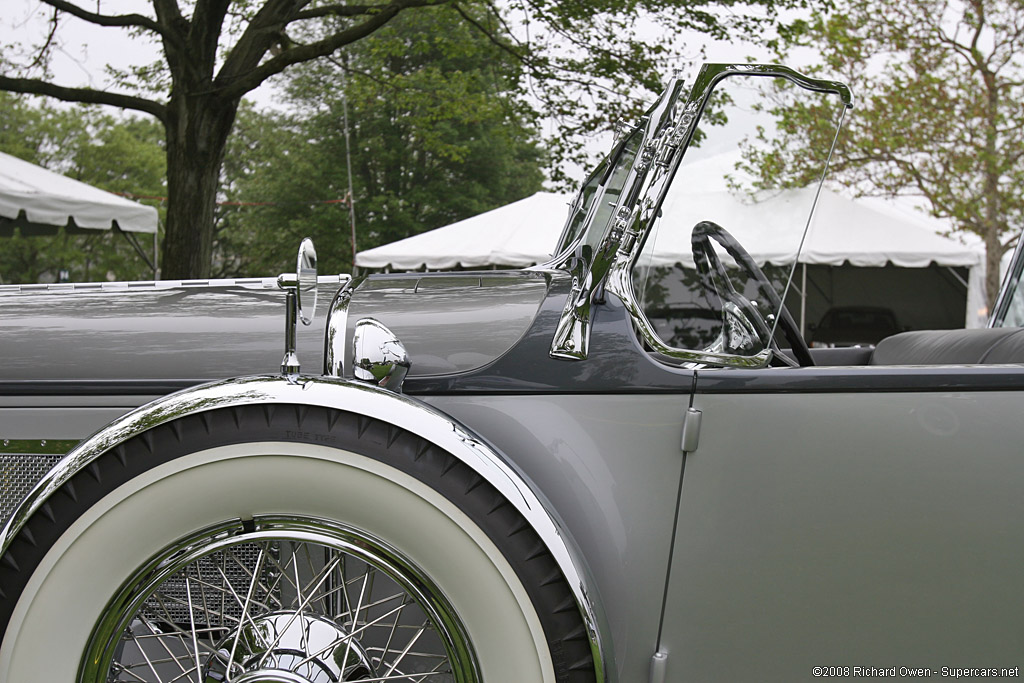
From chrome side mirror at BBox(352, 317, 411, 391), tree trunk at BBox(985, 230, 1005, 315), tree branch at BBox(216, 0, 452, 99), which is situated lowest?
chrome side mirror at BBox(352, 317, 411, 391)

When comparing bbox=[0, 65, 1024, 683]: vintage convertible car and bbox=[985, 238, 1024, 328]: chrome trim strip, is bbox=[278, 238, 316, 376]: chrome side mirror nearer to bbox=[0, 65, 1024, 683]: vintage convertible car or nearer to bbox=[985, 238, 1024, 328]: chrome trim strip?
bbox=[0, 65, 1024, 683]: vintage convertible car

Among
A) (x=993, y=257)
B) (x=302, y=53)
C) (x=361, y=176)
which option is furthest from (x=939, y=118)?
(x=361, y=176)

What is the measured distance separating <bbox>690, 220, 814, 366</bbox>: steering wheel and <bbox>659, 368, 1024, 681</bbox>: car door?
46 cm

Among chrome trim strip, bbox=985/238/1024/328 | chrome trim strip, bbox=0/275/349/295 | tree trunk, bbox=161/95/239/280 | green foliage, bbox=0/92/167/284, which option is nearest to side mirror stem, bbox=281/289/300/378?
chrome trim strip, bbox=0/275/349/295

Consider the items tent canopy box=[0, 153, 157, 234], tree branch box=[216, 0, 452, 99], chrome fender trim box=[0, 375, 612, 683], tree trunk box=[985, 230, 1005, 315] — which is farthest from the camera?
tree trunk box=[985, 230, 1005, 315]

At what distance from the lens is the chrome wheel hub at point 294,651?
1269 mm

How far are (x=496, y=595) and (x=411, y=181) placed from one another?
24347mm

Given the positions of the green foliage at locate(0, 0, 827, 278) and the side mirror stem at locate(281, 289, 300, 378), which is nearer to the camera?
the side mirror stem at locate(281, 289, 300, 378)

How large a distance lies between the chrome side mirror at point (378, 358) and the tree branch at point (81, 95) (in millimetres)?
7167

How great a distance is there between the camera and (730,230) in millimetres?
1775

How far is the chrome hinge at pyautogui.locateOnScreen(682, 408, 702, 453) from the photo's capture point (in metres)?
1.31

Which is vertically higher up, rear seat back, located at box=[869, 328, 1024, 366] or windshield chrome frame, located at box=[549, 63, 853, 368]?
windshield chrome frame, located at box=[549, 63, 853, 368]

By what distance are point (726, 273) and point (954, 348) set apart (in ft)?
2.28

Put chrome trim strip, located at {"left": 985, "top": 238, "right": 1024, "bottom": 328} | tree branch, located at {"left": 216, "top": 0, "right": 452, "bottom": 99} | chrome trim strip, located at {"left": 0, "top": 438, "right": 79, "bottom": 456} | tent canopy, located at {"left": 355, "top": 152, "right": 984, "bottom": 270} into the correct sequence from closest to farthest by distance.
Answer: chrome trim strip, located at {"left": 0, "top": 438, "right": 79, "bottom": 456} < tent canopy, located at {"left": 355, "top": 152, "right": 984, "bottom": 270} < chrome trim strip, located at {"left": 985, "top": 238, "right": 1024, "bottom": 328} < tree branch, located at {"left": 216, "top": 0, "right": 452, "bottom": 99}
